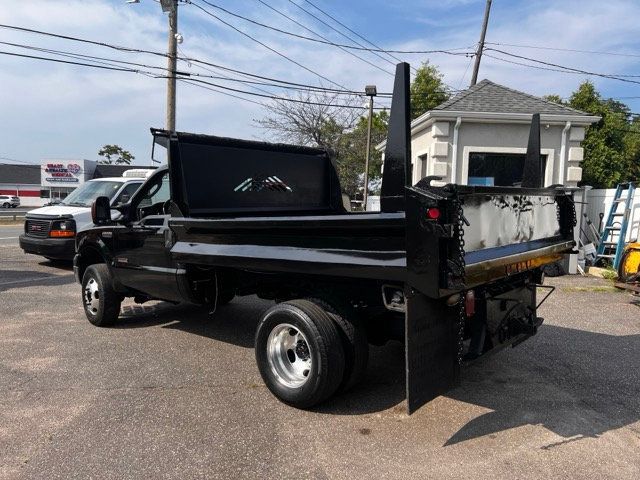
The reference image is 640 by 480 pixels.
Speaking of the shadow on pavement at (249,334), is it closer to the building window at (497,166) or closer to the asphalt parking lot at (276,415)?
the asphalt parking lot at (276,415)

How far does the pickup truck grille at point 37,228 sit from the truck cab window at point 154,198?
5973mm

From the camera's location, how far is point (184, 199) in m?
5.00

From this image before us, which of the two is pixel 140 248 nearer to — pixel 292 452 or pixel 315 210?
pixel 315 210

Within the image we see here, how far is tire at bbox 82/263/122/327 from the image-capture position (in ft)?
20.3

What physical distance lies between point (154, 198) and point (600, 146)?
23.8 meters

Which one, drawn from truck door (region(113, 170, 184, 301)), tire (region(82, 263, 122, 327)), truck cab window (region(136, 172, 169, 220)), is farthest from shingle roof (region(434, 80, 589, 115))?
tire (region(82, 263, 122, 327))

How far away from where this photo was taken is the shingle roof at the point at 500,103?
1202 cm

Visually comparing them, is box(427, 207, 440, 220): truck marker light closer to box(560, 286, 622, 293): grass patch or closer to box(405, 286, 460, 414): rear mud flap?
box(405, 286, 460, 414): rear mud flap

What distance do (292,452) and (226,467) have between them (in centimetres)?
43

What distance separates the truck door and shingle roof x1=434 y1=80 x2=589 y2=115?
8077 millimetres

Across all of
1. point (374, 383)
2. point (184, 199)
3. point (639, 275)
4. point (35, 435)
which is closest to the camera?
point (35, 435)

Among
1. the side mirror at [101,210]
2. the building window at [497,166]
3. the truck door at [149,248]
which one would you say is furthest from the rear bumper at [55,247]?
the building window at [497,166]

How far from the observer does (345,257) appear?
3594 millimetres

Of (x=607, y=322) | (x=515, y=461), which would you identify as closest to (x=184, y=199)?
(x=515, y=461)
